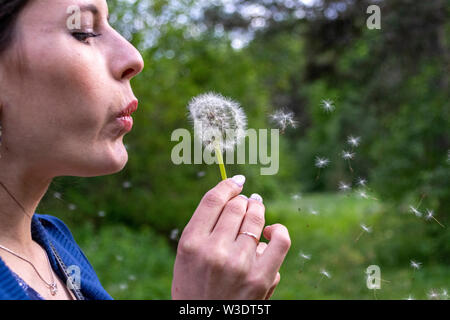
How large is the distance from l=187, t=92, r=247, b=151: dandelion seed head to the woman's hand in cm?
34

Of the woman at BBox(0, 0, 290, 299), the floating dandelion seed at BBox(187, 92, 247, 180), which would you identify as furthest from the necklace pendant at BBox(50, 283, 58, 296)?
the floating dandelion seed at BBox(187, 92, 247, 180)

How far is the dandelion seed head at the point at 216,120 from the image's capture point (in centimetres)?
150

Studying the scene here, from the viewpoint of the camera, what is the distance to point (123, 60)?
1.26m

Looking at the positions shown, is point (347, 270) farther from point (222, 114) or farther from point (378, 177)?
point (222, 114)

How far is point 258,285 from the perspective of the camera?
3.60ft

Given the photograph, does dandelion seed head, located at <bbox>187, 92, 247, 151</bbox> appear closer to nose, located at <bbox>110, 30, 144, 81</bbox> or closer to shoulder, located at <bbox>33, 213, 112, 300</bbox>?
nose, located at <bbox>110, 30, 144, 81</bbox>

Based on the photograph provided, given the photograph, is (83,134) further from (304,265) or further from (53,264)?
(304,265)

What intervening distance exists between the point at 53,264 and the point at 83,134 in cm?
54

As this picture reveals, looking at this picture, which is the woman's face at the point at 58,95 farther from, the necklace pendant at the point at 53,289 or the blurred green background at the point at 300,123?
the blurred green background at the point at 300,123

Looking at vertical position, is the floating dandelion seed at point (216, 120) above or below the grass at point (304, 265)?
above

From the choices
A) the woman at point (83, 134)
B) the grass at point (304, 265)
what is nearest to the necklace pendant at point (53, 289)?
the woman at point (83, 134)

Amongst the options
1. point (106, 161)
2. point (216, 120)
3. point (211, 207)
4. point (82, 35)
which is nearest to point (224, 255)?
point (211, 207)

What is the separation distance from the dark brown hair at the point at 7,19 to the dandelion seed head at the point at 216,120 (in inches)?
22.7

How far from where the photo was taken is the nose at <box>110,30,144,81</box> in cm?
125
